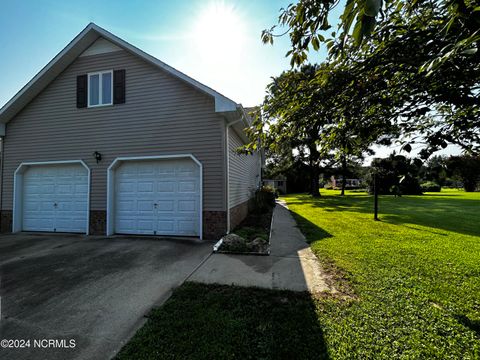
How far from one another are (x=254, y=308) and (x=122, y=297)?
2019 mm

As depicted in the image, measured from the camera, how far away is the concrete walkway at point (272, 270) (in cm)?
339

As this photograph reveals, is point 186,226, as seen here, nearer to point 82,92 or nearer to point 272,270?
point 272,270

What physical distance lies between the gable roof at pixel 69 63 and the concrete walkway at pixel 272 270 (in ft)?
13.2

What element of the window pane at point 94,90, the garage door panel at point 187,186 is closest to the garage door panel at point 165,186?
the garage door panel at point 187,186

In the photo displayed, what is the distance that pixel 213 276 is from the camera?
3.71 m

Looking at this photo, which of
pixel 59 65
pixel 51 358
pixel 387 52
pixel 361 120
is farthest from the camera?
pixel 59 65

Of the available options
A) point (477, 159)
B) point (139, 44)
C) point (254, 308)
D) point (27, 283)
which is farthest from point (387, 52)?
point (139, 44)

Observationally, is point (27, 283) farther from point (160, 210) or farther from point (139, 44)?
point (139, 44)

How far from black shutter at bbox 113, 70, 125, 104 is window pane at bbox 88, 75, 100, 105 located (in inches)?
29.7

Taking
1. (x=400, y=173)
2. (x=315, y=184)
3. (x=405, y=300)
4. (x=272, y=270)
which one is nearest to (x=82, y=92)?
(x=272, y=270)

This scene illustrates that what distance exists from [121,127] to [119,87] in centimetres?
137

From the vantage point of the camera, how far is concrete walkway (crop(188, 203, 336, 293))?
3387 millimetres

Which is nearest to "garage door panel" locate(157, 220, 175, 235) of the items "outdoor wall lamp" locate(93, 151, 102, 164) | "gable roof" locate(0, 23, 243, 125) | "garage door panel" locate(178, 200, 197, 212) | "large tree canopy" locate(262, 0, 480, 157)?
"garage door panel" locate(178, 200, 197, 212)

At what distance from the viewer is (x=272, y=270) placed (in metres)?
3.95
